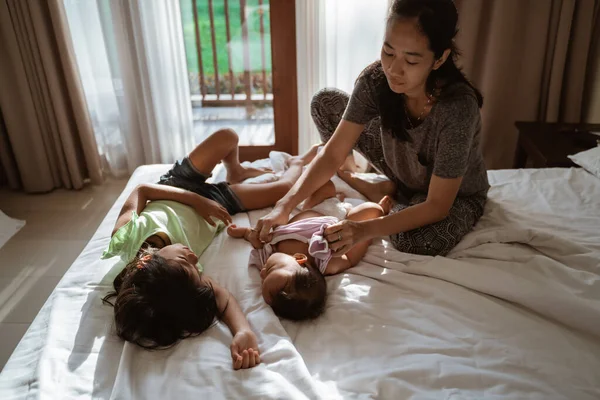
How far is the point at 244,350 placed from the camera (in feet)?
3.68

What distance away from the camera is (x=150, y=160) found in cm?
289

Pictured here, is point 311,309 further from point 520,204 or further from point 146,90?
point 146,90

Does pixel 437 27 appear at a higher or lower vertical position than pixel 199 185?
higher

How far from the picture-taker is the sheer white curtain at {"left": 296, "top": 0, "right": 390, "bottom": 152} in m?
2.55

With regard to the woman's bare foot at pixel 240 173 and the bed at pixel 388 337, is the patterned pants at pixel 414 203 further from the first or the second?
the woman's bare foot at pixel 240 173

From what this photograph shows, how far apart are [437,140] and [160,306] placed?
3.15ft

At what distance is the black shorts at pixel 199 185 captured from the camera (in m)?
1.79

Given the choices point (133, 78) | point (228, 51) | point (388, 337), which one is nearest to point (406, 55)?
point (388, 337)

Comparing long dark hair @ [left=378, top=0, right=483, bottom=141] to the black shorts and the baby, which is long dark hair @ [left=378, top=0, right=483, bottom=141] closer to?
the baby

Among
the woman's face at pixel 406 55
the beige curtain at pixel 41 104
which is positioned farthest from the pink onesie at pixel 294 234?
the beige curtain at pixel 41 104

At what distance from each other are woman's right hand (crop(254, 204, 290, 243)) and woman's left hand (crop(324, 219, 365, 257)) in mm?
227

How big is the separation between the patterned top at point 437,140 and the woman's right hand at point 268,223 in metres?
0.43

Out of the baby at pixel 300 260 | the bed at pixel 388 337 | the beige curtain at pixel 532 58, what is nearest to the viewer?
the bed at pixel 388 337

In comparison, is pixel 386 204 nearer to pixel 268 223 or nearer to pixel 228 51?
pixel 268 223
